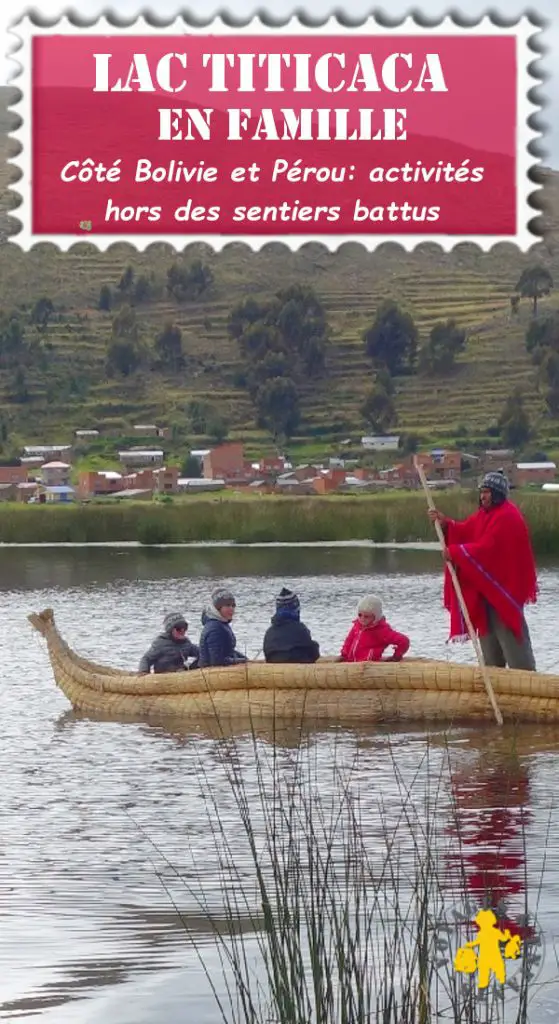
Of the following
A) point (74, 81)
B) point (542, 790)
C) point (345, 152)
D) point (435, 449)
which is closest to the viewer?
point (542, 790)

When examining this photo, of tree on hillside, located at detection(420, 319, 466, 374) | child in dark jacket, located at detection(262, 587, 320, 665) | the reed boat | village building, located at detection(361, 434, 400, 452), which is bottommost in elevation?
the reed boat

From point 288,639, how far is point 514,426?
248 feet

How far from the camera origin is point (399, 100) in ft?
54.6

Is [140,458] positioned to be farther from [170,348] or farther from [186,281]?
[186,281]

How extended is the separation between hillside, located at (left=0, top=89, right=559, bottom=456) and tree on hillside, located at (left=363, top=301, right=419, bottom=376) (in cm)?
84

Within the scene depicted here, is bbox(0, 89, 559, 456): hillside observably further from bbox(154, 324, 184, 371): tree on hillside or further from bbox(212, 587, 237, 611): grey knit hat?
bbox(212, 587, 237, 611): grey knit hat

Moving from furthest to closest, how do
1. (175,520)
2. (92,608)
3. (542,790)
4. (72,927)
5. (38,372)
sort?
(38,372) → (175,520) → (92,608) → (542,790) → (72,927)

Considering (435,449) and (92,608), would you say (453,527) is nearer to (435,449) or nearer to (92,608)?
(92,608)

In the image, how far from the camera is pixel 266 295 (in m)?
115

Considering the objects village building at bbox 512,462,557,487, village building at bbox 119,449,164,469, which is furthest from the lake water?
village building at bbox 119,449,164,469

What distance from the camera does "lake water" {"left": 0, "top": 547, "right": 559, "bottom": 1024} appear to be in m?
7.34

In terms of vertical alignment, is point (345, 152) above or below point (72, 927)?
above

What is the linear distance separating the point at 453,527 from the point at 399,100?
3966mm

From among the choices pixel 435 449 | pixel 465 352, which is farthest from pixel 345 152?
pixel 435 449
